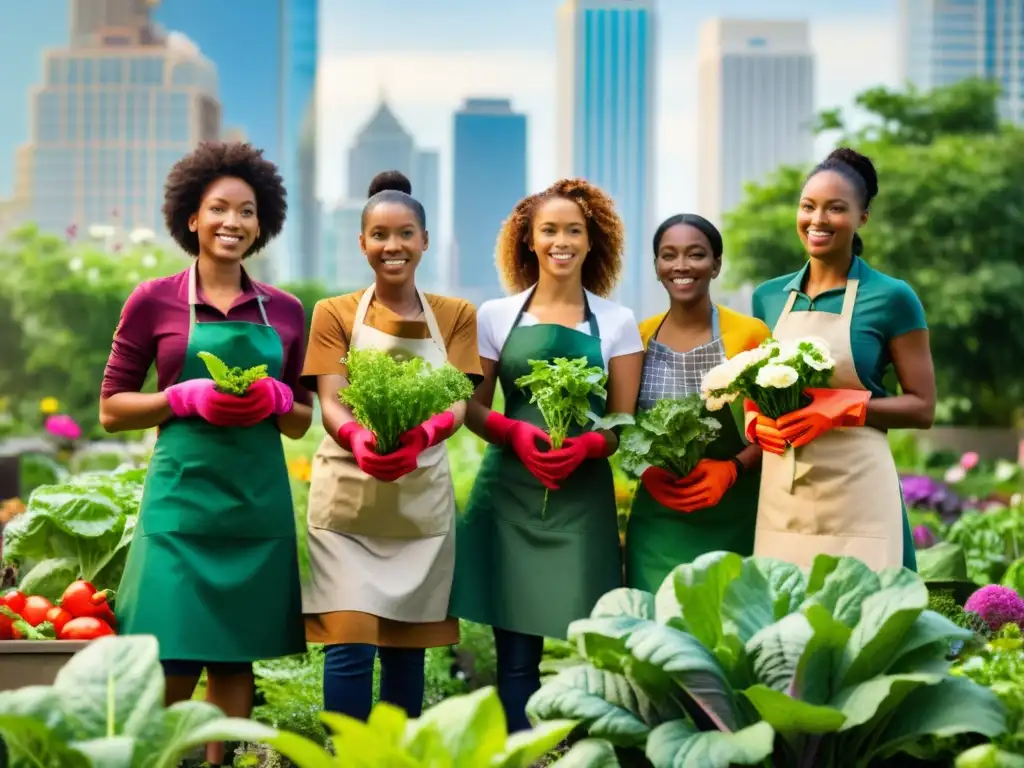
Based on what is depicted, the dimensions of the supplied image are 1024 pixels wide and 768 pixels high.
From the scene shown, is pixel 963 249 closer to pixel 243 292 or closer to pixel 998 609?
pixel 998 609

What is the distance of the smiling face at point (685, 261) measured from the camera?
4.46m

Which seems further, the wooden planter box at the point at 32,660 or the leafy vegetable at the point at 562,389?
the leafy vegetable at the point at 562,389

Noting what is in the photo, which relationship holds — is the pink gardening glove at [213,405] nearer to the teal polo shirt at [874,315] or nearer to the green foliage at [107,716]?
the green foliage at [107,716]

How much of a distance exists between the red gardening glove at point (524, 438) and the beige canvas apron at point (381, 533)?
0.19 meters

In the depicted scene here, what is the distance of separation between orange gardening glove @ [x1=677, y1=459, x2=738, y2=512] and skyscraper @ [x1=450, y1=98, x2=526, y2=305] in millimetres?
108998

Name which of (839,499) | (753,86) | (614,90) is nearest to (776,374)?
(839,499)

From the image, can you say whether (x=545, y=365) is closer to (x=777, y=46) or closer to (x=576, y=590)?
(x=576, y=590)

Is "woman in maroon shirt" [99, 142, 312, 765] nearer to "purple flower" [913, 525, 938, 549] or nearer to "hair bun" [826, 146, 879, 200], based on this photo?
"hair bun" [826, 146, 879, 200]

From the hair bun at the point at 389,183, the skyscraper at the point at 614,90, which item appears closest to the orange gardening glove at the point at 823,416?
the hair bun at the point at 389,183

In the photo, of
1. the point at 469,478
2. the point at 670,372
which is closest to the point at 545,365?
the point at 670,372

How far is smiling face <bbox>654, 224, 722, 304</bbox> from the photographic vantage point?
14.6ft

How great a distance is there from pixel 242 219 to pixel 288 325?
0.37 metres

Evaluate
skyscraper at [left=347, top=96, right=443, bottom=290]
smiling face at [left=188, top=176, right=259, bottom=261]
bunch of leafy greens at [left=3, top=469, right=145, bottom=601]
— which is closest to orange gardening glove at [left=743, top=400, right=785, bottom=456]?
smiling face at [left=188, top=176, right=259, bottom=261]

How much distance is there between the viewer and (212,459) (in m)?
4.20
